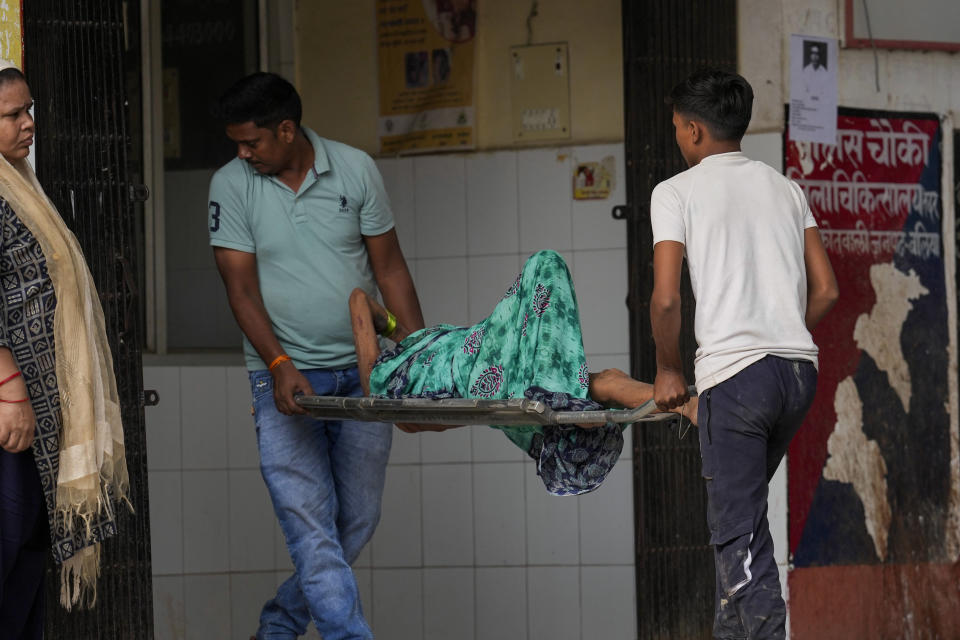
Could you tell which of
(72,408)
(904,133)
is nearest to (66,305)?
(72,408)

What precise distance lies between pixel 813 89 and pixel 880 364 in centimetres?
119

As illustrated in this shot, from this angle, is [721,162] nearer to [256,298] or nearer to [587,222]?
[256,298]

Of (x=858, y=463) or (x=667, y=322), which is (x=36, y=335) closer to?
(x=667, y=322)

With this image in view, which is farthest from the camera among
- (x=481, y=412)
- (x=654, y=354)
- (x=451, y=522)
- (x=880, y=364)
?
(x=451, y=522)

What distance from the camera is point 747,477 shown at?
3.33 m

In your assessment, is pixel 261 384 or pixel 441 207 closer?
pixel 261 384

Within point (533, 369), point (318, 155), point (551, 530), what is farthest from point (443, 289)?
point (533, 369)

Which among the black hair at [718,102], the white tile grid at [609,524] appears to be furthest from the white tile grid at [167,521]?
the black hair at [718,102]

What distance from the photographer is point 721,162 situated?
3465mm

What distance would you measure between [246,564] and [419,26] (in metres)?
2.51

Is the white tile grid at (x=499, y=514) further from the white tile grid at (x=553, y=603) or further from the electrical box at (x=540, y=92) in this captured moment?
the electrical box at (x=540, y=92)

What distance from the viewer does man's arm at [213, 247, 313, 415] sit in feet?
12.9

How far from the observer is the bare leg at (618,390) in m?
3.59

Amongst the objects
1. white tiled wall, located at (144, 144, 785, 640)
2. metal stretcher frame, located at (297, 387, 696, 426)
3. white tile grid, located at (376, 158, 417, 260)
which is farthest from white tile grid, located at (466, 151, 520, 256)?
metal stretcher frame, located at (297, 387, 696, 426)
